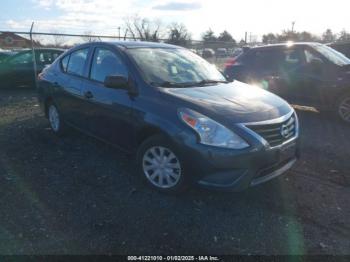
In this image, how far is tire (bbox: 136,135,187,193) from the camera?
3883 mm

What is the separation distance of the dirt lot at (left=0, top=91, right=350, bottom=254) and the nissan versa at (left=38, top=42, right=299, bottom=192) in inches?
13.4

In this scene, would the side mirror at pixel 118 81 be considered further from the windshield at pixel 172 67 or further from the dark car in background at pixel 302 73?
the dark car in background at pixel 302 73

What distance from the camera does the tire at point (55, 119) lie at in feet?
20.1

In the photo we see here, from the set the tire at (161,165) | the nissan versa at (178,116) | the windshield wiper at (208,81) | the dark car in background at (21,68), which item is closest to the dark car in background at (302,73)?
the windshield wiper at (208,81)

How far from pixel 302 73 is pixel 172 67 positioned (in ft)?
14.4

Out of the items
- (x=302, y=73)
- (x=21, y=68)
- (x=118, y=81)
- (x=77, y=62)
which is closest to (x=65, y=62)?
(x=77, y=62)

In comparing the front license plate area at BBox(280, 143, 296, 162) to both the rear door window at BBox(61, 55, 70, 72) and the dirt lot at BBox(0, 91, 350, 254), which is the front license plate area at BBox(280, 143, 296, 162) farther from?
the rear door window at BBox(61, 55, 70, 72)

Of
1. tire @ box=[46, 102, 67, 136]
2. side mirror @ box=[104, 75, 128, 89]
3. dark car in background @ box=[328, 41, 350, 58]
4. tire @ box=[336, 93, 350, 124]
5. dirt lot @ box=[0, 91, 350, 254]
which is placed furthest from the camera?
dark car in background @ box=[328, 41, 350, 58]

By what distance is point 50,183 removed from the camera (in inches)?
174

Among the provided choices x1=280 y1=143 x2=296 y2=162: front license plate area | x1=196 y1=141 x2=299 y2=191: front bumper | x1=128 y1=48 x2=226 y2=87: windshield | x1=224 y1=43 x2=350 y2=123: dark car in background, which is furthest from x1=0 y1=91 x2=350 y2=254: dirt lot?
x1=224 y1=43 x2=350 y2=123: dark car in background

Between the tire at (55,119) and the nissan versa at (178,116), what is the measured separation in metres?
0.59

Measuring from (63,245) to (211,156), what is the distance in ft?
5.28

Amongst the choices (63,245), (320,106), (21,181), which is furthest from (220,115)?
(320,106)

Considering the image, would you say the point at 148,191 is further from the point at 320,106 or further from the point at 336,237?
the point at 320,106
